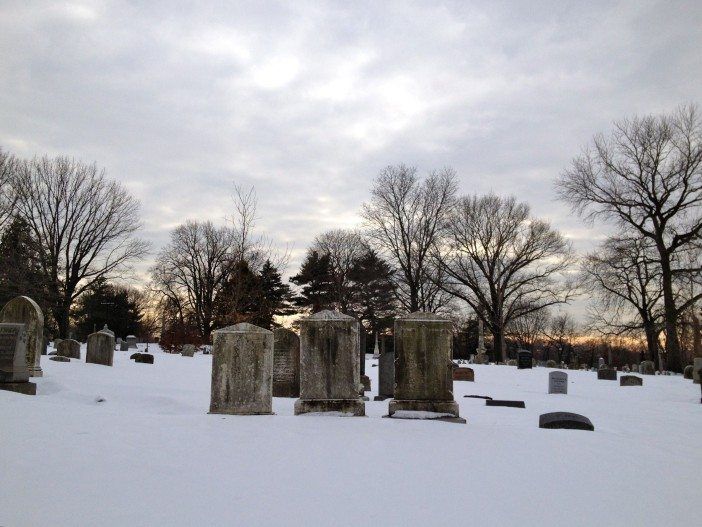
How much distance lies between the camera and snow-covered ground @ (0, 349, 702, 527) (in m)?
3.14

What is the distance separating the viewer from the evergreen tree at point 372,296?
44625mm

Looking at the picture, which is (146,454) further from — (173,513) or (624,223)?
(624,223)

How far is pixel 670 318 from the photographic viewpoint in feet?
78.6

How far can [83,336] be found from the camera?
45156 millimetres

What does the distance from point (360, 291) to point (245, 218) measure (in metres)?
26.4

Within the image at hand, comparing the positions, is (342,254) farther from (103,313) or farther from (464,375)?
(464,375)

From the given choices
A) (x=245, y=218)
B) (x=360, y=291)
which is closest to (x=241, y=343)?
(x=245, y=218)

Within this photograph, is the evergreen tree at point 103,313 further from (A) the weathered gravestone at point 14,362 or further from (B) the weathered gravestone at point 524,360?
(A) the weathered gravestone at point 14,362

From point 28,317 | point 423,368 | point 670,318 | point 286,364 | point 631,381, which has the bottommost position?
point 631,381

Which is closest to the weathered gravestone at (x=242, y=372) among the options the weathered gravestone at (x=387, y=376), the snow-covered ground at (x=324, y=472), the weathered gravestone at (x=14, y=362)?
the snow-covered ground at (x=324, y=472)

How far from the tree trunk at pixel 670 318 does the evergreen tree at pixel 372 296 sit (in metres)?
22.8

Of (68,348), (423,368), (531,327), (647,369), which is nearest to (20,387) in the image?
(423,368)

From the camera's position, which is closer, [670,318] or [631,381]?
[631,381]

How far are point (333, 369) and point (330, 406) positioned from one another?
1.67 feet
